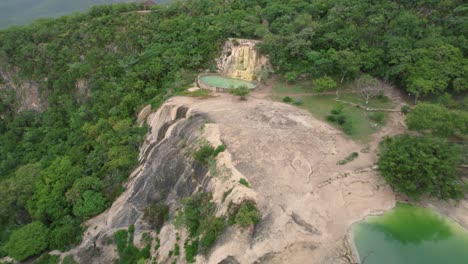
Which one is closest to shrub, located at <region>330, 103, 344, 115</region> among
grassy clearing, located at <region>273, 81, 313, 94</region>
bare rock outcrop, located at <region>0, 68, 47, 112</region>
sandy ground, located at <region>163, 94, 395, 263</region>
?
sandy ground, located at <region>163, 94, 395, 263</region>

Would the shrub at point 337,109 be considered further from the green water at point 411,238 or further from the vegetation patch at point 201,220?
the vegetation patch at point 201,220

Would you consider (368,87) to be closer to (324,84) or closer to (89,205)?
(324,84)

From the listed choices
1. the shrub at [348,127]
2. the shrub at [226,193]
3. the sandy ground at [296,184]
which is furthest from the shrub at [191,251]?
the shrub at [348,127]

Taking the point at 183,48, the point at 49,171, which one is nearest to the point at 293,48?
the point at 183,48

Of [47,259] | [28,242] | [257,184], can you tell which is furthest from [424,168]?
[28,242]

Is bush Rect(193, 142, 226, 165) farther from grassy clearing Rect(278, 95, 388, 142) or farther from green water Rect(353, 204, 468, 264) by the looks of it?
A: grassy clearing Rect(278, 95, 388, 142)
